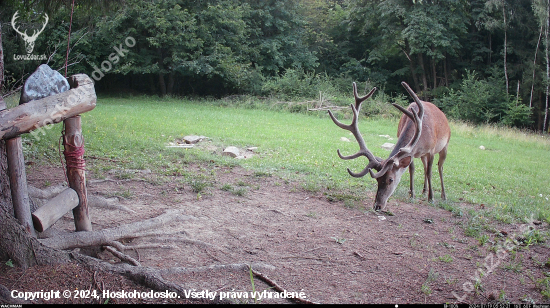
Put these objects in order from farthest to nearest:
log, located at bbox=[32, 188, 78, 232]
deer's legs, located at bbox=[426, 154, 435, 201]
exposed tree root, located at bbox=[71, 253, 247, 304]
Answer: deer's legs, located at bbox=[426, 154, 435, 201]
log, located at bbox=[32, 188, 78, 232]
exposed tree root, located at bbox=[71, 253, 247, 304]

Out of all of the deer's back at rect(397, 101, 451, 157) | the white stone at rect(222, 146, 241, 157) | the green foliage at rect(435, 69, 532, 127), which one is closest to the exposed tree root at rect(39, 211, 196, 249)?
the deer's back at rect(397, 101, 451, 157)

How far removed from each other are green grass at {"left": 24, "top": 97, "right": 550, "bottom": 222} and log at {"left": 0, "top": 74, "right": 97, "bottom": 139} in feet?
10.3

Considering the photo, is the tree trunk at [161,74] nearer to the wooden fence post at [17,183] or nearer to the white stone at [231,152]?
the white stone at [231,152]

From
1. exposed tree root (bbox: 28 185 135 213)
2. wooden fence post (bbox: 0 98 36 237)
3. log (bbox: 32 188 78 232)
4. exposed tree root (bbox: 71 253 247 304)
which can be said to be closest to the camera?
exposed tree root (bbox: 71 253 247 304)

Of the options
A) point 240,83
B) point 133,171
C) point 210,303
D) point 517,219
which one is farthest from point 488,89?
point 210,303

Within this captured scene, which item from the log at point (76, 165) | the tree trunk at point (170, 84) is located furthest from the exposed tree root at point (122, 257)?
the tree trunk at point (170, 84)

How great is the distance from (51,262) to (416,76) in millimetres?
29777

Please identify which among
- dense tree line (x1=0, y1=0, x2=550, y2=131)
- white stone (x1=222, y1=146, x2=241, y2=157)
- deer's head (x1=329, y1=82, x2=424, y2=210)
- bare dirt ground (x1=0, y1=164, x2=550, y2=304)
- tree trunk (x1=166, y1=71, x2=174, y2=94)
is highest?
dense tree line (x1=0, y1=0, x2=550, y2=131)

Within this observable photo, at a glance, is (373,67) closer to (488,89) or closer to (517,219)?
(488,89)

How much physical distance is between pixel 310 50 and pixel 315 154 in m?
22.8

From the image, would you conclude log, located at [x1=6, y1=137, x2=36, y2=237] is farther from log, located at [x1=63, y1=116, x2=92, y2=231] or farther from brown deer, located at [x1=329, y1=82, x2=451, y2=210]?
brown deer, located at [x1=329, y1=82, x2=451, y2=210]

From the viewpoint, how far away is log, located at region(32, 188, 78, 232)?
3.46m

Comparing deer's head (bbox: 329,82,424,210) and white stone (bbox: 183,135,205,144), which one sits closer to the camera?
deer's head (bbox: 329,82,424,210)

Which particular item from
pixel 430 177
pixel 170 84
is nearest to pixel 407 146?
pixel 430 177
